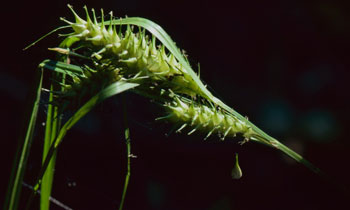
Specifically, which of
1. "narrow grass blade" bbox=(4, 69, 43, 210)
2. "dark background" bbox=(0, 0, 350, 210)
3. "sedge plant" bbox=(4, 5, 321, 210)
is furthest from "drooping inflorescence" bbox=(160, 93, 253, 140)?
"dark background" bbox=(0, 0, 350, 210)

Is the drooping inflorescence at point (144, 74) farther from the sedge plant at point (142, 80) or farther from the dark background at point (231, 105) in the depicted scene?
the dark background at point (231, 105)

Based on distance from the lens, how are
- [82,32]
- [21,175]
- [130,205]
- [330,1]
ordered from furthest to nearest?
[130,205] → [330,1] → [21,175] → [82,32]

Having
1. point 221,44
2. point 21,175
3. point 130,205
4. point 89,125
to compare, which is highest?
point 21,175

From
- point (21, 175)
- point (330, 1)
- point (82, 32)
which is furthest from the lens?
point (330, 1)

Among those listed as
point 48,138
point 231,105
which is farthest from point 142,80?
point 231,105

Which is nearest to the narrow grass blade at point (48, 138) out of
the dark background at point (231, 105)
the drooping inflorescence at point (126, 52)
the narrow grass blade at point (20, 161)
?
the narrow grass blade at point (20, 161)

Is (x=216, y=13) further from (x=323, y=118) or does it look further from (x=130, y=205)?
(x=130, y=205)

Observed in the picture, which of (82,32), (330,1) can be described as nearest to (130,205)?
(330,1)
